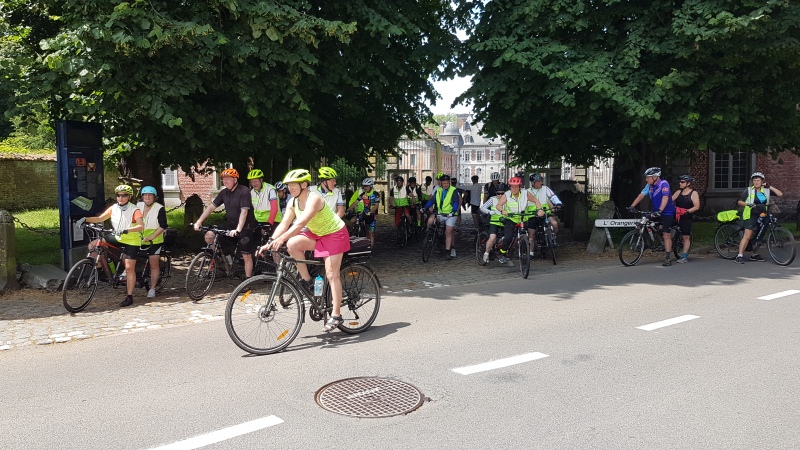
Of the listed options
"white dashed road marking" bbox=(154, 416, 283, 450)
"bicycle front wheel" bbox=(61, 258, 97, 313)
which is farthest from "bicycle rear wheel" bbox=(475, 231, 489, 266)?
"white dashed road marking" bbox=(154, 416, 283, 450)

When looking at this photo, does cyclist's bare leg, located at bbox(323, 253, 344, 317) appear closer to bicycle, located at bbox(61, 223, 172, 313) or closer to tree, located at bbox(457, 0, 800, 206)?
bicycle, located at bbox(61, 223, 172, 313)

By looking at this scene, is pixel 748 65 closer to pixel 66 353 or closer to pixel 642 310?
pixel 642 310

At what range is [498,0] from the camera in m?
13.4

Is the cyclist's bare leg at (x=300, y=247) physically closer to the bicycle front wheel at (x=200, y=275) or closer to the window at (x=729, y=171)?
the bicycle front wheel at (x=200, y=275)

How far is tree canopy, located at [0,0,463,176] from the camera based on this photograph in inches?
351

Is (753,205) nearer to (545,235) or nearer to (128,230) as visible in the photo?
(545,235)

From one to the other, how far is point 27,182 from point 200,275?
25.1 m

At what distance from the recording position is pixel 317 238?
21.8 ft

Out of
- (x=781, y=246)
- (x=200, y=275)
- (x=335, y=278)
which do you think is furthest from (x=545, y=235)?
(x=335, y=278)

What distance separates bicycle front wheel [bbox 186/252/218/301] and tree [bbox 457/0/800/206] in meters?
6.77

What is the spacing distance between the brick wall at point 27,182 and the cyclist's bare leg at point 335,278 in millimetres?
26066

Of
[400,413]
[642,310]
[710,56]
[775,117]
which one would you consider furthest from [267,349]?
[775,117]

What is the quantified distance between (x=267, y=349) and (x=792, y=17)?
1080 centimetres

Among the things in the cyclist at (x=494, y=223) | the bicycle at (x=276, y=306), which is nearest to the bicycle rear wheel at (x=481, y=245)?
the cyclist at (x=494, y=223)
